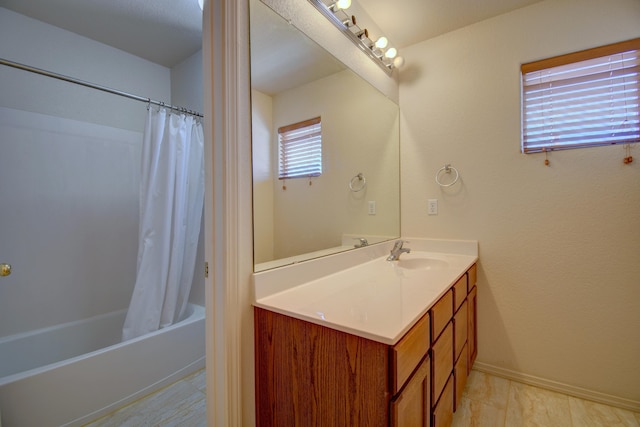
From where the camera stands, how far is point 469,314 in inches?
62.5

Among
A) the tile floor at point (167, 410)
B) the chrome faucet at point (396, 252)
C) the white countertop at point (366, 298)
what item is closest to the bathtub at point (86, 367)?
the tile floor at point (167, 410)

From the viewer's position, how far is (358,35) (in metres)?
1.59

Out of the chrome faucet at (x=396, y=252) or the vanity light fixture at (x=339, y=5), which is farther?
the chrome faucet at (x=396, y=252)

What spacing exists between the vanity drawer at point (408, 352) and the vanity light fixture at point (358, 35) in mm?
1491

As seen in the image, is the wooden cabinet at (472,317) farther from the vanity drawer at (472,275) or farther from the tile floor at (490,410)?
the tile floor at (490,410)

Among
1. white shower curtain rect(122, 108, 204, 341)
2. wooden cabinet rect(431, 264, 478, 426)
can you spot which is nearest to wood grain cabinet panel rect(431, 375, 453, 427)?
wooden cabinet rect(431, 264, 478, 426)

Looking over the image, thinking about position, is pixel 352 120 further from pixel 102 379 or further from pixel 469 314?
pixel 102 379

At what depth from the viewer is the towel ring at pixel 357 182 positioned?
1733mm

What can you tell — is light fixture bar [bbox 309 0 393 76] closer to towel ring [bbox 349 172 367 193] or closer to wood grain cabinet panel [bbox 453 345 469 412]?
towel ring [bbox 349 172 367 193]

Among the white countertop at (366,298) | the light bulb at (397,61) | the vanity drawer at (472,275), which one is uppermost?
the light bulb at (397,61)

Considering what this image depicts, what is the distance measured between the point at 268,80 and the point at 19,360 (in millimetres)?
2277

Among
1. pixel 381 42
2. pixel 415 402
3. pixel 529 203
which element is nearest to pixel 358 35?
pixel 381 42

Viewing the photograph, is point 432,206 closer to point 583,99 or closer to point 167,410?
point 583,99

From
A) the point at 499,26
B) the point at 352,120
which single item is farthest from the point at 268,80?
the point at 499,26
